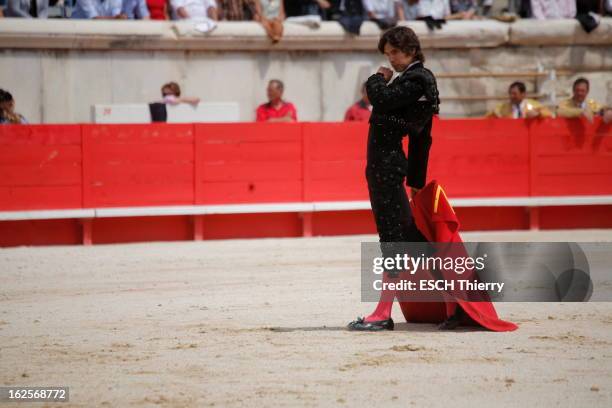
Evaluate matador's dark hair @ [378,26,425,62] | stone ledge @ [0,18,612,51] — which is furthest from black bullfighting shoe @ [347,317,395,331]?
stone ledge @ [0,18,612,51]

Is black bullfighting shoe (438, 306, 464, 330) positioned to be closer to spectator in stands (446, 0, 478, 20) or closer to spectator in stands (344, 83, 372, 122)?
spectator in stands (344, 83, 372, 122)

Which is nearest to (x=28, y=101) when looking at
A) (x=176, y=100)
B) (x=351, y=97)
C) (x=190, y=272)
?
(x=176, y=100)

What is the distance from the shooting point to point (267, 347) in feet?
16.8

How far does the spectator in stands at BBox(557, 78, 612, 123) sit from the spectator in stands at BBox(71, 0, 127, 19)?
4.46 metres

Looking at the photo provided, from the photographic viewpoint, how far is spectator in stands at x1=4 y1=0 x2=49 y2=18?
472 inches

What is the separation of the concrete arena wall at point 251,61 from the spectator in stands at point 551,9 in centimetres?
18

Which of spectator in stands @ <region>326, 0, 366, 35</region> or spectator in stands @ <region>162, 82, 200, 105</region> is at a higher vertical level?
spectator in stands @ <region>326, 0, 366, 35</region>

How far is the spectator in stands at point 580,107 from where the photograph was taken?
1134 centimetres

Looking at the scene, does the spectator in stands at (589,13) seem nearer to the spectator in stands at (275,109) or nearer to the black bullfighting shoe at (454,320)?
the spectator in stands at (275,109)

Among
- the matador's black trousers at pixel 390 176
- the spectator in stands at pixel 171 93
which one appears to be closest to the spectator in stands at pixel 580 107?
the spectator in stands at pixel 171 93

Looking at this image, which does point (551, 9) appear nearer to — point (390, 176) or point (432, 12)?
point (432, 12)

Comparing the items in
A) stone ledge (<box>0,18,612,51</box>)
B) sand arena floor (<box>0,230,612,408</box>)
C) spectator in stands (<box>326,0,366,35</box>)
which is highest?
spectator in stands (<box>326,0,366,35</box>)

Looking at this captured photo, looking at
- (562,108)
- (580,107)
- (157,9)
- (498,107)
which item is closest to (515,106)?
(498,107)

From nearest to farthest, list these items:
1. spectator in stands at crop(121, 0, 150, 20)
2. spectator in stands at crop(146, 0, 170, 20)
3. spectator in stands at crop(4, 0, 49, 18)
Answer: spectator in stands at crop(4, 0, 49, 18)
spectator in stands at crop(121, 0, 150, 20)
spectator in stands at crop(146, 0, 170, 20)
